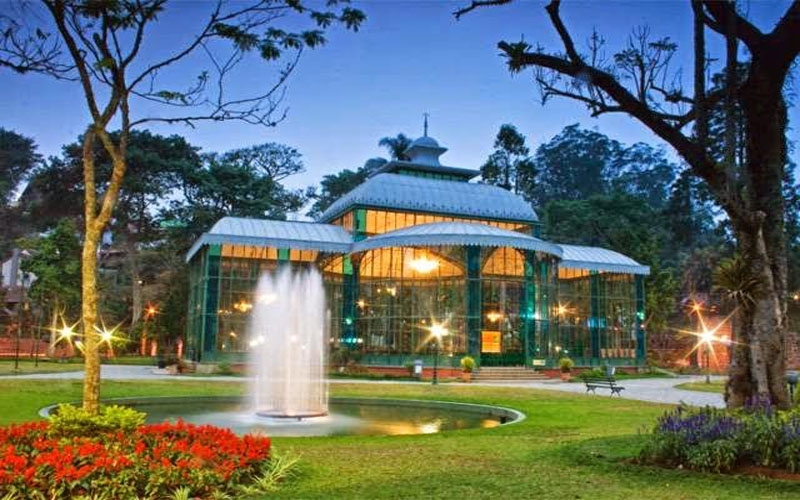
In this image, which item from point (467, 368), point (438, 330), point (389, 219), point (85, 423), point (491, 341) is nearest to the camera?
point (85, 423)

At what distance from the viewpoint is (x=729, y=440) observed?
7938mm

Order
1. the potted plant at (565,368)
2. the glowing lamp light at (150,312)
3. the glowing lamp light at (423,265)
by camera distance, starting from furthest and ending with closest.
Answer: the glowing lamp light at (150,312)
the glowing lamp light at (423,265)
the potted plant at (565,368)

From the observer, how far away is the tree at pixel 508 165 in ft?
194

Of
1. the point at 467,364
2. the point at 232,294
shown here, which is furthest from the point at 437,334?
the point at 232,294

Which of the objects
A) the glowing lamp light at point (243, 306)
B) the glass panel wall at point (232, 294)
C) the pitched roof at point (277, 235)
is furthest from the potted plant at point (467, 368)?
the glowing lamp light at point (243, 306)

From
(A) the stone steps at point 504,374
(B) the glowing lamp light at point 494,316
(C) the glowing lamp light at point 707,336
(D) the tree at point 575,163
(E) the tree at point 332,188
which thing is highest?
(D) the tree at point 575,163

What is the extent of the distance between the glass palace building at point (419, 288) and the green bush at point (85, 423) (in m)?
22.9

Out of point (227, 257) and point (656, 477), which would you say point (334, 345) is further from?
point (656, 477)

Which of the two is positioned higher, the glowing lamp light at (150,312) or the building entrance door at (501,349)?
the glowing lamp light at (150,312)

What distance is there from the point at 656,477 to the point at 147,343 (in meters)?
50.6

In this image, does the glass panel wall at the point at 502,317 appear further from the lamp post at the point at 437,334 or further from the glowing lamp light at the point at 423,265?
the lamp post at the point at 437,334

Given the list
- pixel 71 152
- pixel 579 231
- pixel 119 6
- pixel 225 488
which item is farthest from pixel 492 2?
pixel 579 231

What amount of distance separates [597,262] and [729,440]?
108ft

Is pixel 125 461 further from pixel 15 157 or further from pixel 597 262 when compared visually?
pixel 15 157
